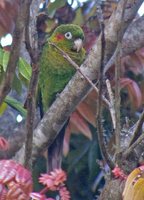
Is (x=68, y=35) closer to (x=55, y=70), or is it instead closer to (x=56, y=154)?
(x=55, y=70)

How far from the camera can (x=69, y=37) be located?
9.36 feet

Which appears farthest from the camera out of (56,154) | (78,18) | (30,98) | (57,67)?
(78,18)

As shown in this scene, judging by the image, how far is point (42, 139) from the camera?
6.19 feet

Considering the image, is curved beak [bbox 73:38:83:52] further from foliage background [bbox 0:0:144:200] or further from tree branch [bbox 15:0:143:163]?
tree branch [bbox 15:0:143:163]

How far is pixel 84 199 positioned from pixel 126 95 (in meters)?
0.73

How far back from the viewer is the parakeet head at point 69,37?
2.75 meters

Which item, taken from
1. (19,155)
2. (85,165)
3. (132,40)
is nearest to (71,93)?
(19,155)

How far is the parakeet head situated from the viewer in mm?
2754

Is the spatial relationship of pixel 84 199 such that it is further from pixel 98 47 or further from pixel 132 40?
pixel 98 47

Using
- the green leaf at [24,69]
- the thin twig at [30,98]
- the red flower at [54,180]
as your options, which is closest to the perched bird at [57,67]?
the green leaf at [24,69]

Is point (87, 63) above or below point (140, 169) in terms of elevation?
above

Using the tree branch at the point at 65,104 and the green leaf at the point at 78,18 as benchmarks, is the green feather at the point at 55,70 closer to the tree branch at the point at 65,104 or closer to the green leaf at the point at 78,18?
the green leaf at the point at 78,18

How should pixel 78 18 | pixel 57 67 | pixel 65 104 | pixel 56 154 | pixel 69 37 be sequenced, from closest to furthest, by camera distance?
pixel 65 104
pixel 56 154
pixel 57 67
pixel 69 37
pixel 78 18

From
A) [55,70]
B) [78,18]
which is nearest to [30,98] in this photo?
[55,70]
